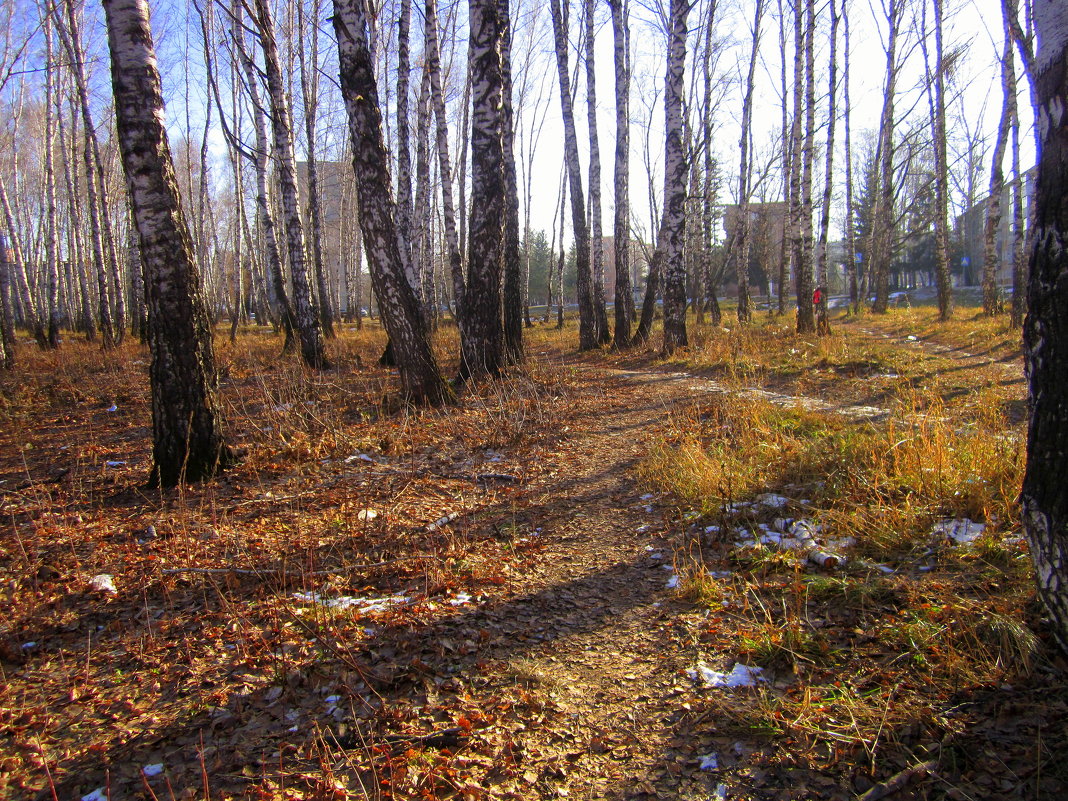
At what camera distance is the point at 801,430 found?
16.7 feet

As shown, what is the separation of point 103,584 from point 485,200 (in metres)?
6.09

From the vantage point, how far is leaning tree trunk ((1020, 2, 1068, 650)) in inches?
72.9

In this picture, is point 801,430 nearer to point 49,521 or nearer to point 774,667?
point 774,667

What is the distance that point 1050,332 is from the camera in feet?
6.23

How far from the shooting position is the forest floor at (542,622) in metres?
1.84

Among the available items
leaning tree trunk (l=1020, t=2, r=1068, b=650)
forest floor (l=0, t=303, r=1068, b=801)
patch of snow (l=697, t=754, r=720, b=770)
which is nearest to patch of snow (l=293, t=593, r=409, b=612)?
forest floor (l=0, t=303, r=1068, b=801)

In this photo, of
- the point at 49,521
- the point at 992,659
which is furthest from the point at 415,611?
the point at 49,521

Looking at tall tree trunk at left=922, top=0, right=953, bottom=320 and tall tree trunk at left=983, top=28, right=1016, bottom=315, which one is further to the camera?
tall tree trunk at left=922, top=0, right=953, bottom=320

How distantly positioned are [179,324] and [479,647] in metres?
3.37

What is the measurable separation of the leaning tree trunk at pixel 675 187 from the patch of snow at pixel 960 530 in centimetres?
807

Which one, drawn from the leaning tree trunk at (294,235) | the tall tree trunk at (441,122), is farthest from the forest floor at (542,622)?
the tall tree trunk at (441,122)

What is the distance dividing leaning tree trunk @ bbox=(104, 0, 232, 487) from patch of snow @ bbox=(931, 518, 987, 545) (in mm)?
4579

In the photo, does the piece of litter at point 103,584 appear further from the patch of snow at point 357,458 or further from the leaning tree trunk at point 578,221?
the leaning tree trunk at point 578,221

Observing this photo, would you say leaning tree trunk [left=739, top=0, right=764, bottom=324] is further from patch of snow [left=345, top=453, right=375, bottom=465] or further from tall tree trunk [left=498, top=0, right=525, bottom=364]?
patch of snow [left=345, top=453, right=375, bottom=465]
